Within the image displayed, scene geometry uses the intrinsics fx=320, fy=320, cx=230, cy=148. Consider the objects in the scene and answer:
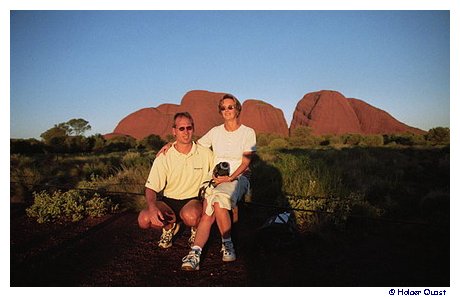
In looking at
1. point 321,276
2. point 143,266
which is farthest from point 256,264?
point 143,266

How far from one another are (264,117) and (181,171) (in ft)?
185

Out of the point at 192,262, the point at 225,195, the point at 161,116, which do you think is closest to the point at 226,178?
the point at 225,195

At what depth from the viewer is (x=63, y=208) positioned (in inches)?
184

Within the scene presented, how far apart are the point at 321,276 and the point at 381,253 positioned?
89 centimetres

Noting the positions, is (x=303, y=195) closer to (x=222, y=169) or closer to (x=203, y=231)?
(x=222, y=169)

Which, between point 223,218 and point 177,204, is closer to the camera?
point 223,218

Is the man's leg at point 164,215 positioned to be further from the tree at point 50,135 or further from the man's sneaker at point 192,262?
the tree at point 50,135

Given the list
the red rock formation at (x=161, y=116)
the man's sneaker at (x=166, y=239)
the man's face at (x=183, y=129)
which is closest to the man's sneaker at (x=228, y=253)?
the man's sneaker at (x=166, y=239)

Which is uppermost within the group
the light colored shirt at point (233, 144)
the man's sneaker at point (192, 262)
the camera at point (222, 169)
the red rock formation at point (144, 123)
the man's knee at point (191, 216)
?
the red rock formation at point (144, 123)

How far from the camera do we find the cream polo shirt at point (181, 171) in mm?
3283

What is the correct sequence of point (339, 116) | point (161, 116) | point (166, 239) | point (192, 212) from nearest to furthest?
point (192, 212) < point (166, 239) < point (161, 116) < point (339, 116)

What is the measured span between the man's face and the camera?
407 millimetres

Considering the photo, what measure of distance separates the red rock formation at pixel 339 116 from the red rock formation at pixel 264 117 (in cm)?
439
